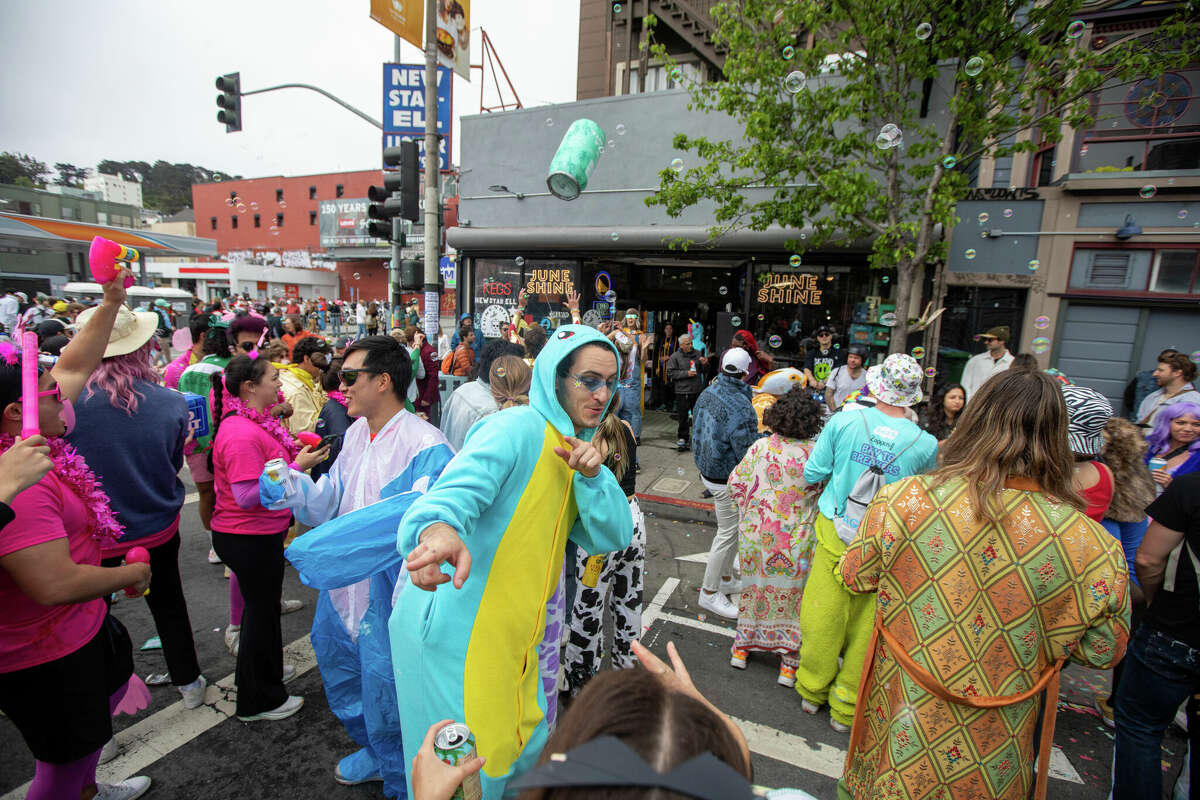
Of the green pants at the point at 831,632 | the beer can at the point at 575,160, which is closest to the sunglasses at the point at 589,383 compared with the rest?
the green pants at the point at 831,632

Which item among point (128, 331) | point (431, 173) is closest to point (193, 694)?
point (128, 331)

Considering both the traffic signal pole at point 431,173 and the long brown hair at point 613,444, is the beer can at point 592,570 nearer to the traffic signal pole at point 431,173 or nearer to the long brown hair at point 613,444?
the long brown hair at point 613,444

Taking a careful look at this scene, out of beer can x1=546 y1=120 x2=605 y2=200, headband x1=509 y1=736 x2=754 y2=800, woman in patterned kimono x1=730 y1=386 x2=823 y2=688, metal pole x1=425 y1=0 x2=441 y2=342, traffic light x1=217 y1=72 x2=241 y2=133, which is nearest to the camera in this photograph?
headband x1=509 y1=736 x2=754 y2=800

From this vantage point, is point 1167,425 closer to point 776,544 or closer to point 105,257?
point 776,544

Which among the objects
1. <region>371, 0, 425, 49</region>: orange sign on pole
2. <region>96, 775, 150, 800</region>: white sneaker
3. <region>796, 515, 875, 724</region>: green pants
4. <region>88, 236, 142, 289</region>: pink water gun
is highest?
<region>371, 0, 425, 49</region>: orange sign on pole

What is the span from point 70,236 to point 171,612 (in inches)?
1025

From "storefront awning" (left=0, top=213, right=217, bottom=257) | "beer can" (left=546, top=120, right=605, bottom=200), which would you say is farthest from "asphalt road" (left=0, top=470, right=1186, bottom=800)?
"storefront awning" (left=0, top=213, right=217, bottom=257)

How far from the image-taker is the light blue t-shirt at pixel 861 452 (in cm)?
293

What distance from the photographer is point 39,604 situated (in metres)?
1.83

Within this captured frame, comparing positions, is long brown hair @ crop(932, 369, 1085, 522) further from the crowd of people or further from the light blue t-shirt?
the light blue t-shirt

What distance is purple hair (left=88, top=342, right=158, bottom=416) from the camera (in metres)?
2.71

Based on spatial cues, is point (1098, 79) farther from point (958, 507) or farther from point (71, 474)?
point (71, 474)

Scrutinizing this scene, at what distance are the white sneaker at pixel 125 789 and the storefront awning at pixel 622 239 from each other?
848 cm

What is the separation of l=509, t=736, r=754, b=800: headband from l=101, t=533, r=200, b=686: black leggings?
3.16 m
